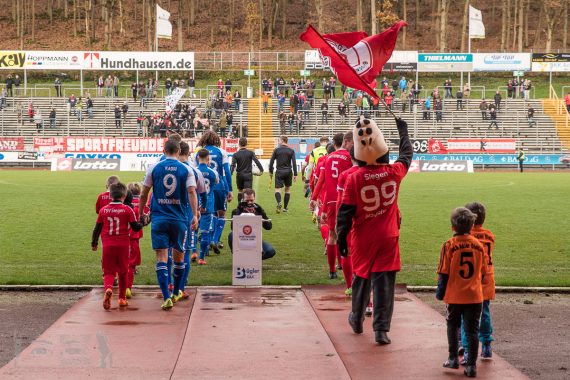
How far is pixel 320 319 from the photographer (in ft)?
33.4

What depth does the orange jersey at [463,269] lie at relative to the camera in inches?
307

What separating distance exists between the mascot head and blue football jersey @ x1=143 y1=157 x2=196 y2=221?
95.6 inches

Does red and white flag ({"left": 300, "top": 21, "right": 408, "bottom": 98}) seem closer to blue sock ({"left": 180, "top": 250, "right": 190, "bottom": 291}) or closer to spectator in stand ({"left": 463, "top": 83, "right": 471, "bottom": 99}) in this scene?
blue sock ({"left": 180, "top": 250, "right": 190, "bottom": 291})

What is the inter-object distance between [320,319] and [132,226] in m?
2.42

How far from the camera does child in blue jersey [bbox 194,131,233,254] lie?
1515cm

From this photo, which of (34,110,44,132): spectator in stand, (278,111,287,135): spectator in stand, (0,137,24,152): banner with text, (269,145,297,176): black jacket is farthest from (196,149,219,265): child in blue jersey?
(34,110,44,132): spectator in stand

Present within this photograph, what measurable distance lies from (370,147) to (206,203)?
615cm

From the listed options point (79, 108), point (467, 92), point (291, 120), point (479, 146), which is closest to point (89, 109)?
point (79, 108)

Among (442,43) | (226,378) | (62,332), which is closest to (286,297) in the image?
(62,332)

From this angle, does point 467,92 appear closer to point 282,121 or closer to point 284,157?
point 282,121

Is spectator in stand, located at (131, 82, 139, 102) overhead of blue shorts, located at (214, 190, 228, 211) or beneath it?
overhead

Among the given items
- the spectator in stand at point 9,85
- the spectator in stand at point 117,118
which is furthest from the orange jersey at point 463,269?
the spectator in stand at point 9,85

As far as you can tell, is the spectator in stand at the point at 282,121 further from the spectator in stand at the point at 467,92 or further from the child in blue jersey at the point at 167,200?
the child in blue jersey at the point at 167,200

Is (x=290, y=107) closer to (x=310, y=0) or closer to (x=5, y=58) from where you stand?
(x=5, y=58)
